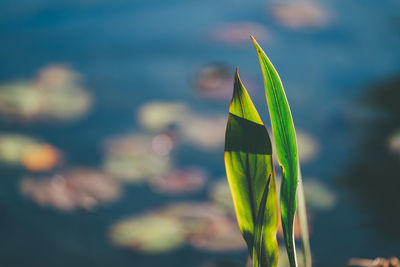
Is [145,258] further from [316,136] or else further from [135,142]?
[316,136]

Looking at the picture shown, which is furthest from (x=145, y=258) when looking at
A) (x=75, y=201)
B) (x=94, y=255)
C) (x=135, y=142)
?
(x=135, y=142)

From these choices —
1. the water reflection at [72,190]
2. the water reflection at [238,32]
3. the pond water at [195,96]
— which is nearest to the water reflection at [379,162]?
the pond water at [195,96]

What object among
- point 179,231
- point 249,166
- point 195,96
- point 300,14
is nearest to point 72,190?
point 179,231

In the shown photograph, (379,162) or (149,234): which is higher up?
(379,162)

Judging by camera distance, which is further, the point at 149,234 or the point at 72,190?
the point at 72,190

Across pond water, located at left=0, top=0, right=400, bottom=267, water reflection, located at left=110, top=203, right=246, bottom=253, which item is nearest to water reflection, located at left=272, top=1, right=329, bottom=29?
pond water, located at left=0, top=0, right=400, bottom=267

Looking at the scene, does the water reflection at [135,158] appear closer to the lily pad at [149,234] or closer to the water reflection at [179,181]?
the water reflection at [179,181]

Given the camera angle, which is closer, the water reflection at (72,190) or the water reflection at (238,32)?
the water reflection at (72,190)

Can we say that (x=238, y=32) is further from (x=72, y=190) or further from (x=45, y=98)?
(x=72, y=190)
